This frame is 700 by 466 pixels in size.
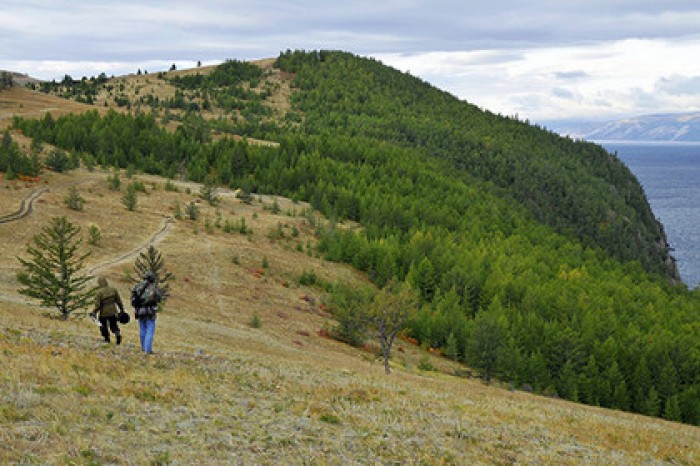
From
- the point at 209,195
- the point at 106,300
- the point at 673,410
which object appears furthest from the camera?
the point at 209,195

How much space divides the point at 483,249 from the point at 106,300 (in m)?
76.3

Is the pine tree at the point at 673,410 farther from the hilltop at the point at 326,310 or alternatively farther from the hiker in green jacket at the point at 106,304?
the hiker in green jacket at the point at 106,304

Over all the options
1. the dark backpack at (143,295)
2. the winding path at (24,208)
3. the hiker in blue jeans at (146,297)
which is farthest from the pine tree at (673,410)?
the winding path at (24,208)

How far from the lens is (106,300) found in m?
20.8

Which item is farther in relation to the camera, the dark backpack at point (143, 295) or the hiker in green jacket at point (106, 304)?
the hiker in green jacket at point (106, 304)

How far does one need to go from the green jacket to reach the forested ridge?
4189cm

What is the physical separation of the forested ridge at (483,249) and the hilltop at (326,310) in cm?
41

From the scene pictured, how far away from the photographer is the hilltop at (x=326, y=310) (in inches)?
623

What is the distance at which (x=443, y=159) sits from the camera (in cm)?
→ 16288

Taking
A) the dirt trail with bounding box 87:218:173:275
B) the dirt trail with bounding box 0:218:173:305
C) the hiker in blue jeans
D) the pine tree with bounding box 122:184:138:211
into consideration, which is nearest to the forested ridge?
the pine tree with bounding box 122:184:138:211

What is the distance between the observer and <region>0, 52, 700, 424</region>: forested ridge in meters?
61.5

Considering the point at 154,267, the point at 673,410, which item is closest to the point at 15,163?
the point at 154,267

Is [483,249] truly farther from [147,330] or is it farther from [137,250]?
[147,330]

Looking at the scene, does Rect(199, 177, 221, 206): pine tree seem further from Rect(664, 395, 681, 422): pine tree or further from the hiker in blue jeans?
the hiker in blue jeans
